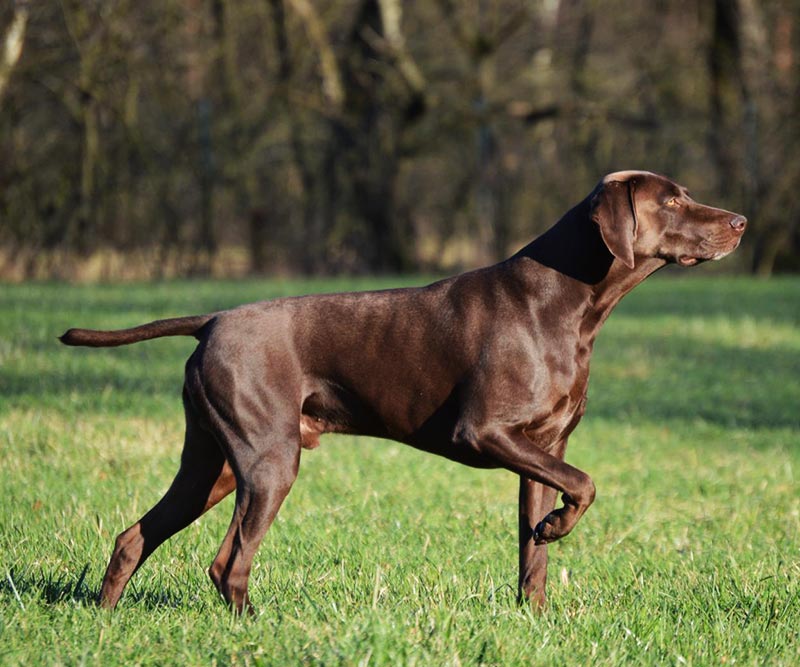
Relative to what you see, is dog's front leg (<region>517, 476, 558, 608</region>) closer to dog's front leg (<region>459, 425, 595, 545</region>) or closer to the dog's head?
dog's front leg (<region>459, 425, 595, 545</region>)

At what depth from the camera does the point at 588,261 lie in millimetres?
4762

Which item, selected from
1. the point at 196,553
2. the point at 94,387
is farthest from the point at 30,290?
the point at 196,553

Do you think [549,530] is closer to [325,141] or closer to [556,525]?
[556,525]

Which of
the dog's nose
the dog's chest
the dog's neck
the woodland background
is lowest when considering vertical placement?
the woodland background

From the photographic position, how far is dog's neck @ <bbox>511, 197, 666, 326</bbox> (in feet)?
15.6

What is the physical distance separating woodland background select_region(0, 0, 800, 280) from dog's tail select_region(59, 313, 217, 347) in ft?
43.1

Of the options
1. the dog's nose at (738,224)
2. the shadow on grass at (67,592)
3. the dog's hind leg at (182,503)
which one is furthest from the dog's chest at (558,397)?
the shadow on grass at (67,592)

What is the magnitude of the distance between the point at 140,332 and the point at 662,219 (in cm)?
196

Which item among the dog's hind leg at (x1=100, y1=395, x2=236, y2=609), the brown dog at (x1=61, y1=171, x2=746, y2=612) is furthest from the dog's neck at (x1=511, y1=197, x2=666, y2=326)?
the dog's hind leg at (x1=100, y1=395, x2=236, y2=609)

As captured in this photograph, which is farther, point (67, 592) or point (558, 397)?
point (67, 592)

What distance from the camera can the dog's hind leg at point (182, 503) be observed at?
4.56 meters

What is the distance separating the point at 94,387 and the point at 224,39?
43.2ft

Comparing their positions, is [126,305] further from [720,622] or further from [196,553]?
[720,622]

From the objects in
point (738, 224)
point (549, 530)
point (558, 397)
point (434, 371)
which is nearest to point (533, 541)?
point (549, 530)
